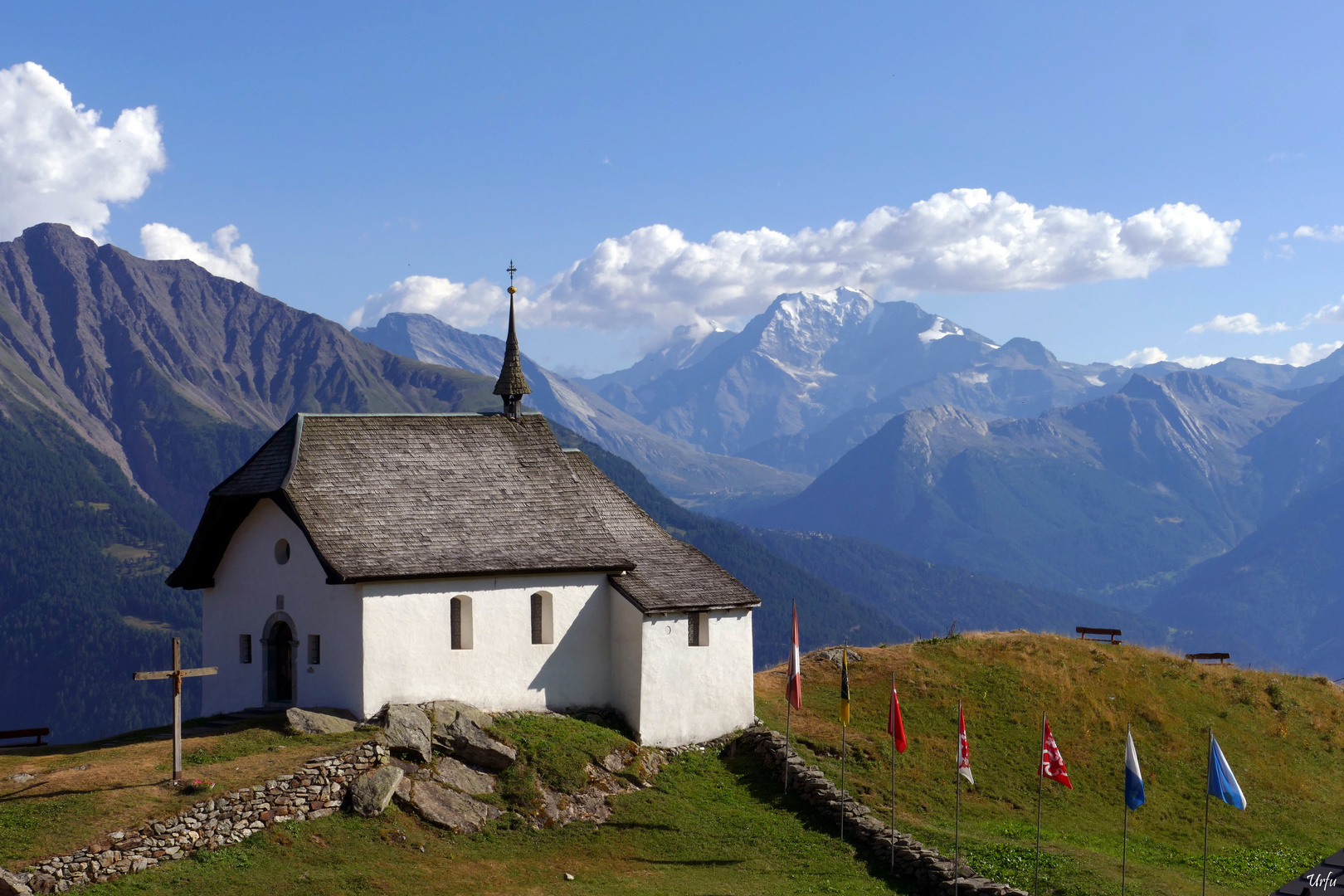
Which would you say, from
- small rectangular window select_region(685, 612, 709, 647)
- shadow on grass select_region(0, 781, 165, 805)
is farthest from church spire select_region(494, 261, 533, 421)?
shadow on grass select_region(0, 781, 165, 805)

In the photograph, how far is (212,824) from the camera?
2969 centimetres

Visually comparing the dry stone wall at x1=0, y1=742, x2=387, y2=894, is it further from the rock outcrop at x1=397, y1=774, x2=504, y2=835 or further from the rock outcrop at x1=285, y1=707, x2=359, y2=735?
the rock outcrop at x1=285, y1=707, x2=359, y2=735

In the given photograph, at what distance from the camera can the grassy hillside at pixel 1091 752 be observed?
122ft

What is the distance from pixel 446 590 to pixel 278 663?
705 cm

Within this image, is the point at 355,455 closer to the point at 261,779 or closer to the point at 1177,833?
the point at 261,779

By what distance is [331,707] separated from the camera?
38719 mm

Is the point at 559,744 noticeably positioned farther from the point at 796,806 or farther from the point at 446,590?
the point at 796,806

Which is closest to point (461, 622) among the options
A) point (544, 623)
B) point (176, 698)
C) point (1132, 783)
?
point (544, 623)

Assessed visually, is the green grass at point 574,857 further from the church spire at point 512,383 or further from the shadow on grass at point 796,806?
the church spire at point 512,383

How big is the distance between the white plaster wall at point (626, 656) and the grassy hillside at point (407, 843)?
382cm

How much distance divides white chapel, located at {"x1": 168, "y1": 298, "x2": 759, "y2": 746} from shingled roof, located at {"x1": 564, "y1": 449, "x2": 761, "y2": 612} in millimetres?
102

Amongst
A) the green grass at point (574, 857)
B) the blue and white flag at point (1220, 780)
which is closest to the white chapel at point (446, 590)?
the green grass at point (574, 857)

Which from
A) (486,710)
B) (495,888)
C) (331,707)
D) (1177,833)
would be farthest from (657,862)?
(1177,833)

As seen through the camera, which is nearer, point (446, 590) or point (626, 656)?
point (446, 590)
